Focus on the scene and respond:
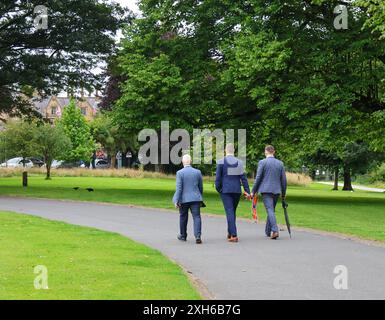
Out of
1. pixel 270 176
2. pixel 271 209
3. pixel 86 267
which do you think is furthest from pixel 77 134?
pixel 86 267

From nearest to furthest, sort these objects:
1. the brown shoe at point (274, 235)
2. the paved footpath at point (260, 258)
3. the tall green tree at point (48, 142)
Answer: the paved footpath at point (260, 258)
the brown shoe at point (274, 235)
the tall green tree at point (48, 142)

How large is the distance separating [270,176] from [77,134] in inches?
2605

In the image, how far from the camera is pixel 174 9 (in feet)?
102

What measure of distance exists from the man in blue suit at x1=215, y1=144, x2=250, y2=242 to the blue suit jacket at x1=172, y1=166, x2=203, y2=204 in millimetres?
438

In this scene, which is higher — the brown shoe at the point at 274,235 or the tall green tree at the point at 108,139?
the tall green tree at the point at 108,139

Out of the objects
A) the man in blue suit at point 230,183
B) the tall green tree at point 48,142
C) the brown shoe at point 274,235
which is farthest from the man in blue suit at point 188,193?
the tall green tree at point 48,142

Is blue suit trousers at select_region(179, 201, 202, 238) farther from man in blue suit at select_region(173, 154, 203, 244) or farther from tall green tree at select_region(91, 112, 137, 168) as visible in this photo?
tall green tree at select_region(91, 112, 137, 168)

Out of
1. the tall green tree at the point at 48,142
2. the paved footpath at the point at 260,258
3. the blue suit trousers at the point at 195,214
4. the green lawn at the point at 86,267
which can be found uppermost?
the tall green tree at the point at 48,142

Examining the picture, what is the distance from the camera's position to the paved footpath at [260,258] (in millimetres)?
8609

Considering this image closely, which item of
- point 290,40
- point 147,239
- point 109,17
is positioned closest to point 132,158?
point 109,17

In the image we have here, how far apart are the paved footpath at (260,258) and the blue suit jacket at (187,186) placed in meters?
0.92

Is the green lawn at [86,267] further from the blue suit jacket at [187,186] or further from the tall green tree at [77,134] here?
the tall green tree at [77,134]

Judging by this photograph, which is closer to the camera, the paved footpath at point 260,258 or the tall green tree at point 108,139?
the paved footpath at point 260,258
